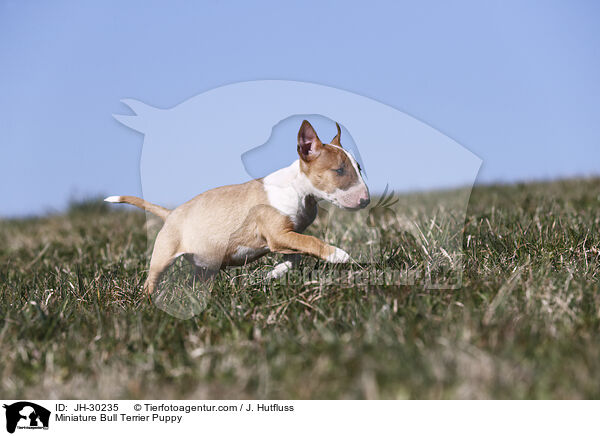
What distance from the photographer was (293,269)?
11.2 ft

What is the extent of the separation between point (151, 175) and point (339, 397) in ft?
5.13

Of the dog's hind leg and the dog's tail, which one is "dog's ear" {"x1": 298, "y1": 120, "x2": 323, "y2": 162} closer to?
the dog's hind leg

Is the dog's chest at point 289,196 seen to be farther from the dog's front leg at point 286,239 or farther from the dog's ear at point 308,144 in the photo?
the dog's ear at point 308,144

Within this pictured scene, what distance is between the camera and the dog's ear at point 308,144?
268 cm

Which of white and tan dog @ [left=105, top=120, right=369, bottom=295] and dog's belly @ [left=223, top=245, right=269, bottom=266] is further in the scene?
dog's belly @ [left=223, top=245, right=269, bottom=266]

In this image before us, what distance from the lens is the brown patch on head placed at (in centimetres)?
271

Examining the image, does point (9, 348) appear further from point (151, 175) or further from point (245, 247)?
point (245, 247)

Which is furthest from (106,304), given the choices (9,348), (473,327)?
(473,327)

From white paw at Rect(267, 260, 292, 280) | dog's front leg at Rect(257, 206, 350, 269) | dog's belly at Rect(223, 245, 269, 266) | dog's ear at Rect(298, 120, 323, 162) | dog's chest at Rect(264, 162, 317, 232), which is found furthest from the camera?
white paw at Rect(267, 260, 292, 280)
